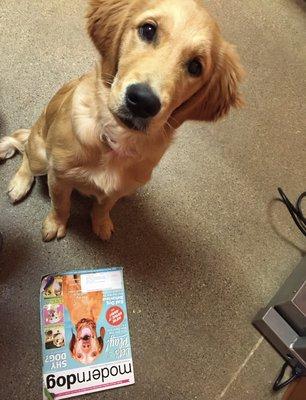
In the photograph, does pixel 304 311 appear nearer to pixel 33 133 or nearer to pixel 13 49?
pixel 33 133

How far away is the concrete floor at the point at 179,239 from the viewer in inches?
69.7

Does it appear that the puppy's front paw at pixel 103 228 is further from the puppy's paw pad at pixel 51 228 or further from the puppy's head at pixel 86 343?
the puppy's head at pixel 86 343

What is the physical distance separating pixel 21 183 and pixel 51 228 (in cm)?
22

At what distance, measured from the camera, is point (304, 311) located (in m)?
1.85

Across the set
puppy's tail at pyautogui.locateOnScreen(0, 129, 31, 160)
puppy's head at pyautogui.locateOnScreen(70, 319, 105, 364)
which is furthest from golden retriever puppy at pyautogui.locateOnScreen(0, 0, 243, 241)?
puppy's head at pyautogui.locateOnScreen(70, 319, 105, 364)

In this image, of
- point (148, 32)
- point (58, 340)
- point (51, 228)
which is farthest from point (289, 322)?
point (148, 32)

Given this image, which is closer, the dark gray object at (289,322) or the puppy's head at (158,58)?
the puppy's head at (158,58)

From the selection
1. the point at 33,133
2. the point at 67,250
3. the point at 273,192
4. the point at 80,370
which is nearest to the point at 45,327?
the point at 80,370

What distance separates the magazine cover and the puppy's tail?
551 mm

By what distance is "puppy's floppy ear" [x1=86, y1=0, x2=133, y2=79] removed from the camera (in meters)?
1.29

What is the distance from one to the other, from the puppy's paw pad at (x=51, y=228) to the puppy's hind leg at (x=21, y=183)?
0.15 m

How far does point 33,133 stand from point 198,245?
0.86m

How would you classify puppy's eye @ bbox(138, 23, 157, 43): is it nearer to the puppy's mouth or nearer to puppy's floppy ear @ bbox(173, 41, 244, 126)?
puppy's floppy ear @ bbox(173, 41, 244, 126)

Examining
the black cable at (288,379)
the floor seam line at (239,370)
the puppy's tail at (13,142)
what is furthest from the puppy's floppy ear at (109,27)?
the black cable at (288,379)
